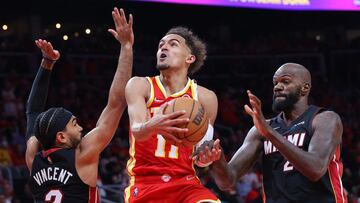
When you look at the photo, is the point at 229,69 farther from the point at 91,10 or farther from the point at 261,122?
the point at 261,122

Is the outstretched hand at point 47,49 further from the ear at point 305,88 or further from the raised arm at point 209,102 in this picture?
the ear at point 305,88

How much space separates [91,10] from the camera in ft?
64.5

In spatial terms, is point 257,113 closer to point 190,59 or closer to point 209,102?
point 209,102

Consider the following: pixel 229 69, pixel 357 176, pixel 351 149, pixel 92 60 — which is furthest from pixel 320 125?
pixel 229 69

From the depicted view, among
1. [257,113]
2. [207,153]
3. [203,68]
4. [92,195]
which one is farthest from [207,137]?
[203,68]

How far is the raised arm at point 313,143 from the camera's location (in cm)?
459

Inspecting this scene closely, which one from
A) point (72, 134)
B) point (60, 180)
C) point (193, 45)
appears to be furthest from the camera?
point (193, 45)

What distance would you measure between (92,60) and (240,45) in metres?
4.95

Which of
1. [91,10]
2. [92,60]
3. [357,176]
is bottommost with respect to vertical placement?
[357,176]

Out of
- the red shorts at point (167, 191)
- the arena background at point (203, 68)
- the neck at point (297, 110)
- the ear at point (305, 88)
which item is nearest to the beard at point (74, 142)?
the red shorts at point (167, 191)

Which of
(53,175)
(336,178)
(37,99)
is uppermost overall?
(37,99)

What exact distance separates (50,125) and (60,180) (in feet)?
1.15

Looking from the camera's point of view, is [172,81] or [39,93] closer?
[172,81]

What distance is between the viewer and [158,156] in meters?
4.99
